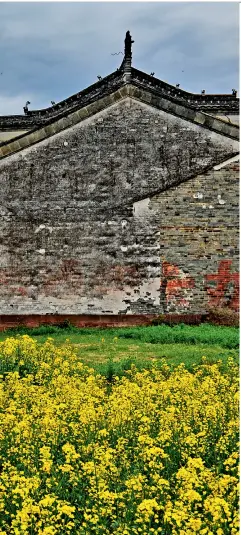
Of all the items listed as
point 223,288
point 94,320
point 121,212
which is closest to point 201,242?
point 223,288

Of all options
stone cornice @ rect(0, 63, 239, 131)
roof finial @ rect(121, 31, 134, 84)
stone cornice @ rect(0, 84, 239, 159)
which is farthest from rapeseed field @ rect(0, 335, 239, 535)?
stone cornice @ rect(0, 63, 239, 131)

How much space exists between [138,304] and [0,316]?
318cm

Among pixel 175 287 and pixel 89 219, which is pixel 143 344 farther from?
pixel 89 219

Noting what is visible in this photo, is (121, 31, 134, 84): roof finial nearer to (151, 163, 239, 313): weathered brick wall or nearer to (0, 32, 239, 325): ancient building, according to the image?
(0, 32, 239, 325): ancient building

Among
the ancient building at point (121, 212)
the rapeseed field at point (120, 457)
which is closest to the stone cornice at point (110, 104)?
the ancient building at point (121, 212)

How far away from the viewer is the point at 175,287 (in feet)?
49.3

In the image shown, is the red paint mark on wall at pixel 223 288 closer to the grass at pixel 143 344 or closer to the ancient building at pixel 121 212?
the ancient building at pixel 121 212

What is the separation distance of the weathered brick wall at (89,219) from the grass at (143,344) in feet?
2.80

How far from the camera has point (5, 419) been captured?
20.9ft

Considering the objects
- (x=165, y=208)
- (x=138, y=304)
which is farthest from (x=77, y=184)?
(x=138, y=304)

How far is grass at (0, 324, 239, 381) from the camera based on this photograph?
1053 cm

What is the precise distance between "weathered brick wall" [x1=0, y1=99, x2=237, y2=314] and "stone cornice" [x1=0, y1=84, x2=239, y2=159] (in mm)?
152

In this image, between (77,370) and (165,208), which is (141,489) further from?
(165,208)

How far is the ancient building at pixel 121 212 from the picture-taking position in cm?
1501
